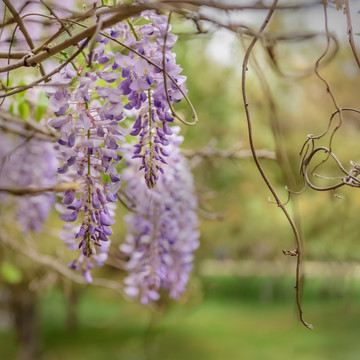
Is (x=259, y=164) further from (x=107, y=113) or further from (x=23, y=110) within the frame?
(x=23, y=110)

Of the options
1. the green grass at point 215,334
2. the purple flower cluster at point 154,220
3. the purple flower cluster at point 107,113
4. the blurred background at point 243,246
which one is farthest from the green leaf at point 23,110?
the green grass at point 215,334

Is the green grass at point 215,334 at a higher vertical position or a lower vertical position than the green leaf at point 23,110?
lower

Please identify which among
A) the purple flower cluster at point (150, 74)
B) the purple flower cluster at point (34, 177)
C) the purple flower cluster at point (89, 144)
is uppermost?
the purple flower cluster at point (150, 74)

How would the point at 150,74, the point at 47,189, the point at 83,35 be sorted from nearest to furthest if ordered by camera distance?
1. the point at 83,35
2. the point at 150,74
3. the point at 47,189

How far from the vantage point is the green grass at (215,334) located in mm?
11133

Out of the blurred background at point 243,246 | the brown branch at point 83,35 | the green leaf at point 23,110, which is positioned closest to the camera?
the brown branch at point 83,35

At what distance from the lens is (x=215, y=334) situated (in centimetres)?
1327

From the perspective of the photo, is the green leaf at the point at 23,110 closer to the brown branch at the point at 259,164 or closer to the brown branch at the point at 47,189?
the brown branch at the point at 47,189

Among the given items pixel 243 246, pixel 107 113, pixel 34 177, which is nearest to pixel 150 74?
pixel 107 113

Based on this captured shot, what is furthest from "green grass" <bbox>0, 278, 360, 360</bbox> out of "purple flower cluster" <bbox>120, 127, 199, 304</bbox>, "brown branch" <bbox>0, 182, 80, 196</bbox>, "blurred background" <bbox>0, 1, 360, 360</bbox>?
"brown branch" <bbox>0, 182, 80, 196</bbox>

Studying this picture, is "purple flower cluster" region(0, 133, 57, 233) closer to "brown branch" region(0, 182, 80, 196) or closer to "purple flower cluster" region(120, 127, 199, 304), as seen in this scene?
"purple flower cluster" region(120, 127, 199, 304)

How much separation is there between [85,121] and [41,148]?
62.4 inches

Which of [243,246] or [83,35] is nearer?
[83,35]

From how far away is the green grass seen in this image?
11.1 m
